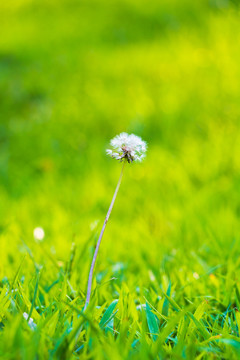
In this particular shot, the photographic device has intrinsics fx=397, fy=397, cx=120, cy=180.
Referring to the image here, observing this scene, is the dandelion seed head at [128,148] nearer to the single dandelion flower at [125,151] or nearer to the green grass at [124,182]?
the single dandelion flower at [125,151]

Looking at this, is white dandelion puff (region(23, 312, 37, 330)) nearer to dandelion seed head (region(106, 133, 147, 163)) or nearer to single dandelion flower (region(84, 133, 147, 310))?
single dandelion flower (region(84, 133, 147, 310))

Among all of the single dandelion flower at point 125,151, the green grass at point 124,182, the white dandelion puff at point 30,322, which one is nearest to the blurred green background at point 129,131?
the green grass at point 124,182

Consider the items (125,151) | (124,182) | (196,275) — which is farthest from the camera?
(124,182)

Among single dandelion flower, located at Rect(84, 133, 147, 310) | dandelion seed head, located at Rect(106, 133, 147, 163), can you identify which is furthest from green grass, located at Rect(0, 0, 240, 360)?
dandelion seed head, located at Rect(106, 133, 147, 163)

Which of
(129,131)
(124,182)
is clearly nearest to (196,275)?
(124,182)

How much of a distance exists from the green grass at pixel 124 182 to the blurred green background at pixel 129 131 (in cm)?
1

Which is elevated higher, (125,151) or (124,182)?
(124,182)

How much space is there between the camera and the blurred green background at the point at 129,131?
7.63ft

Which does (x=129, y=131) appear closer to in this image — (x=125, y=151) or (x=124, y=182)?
(x=124, y=182)

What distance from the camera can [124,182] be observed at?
340cm

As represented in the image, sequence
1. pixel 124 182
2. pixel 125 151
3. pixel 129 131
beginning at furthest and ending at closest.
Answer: pixel 129 131, pixel 124 182, pixel 125 151

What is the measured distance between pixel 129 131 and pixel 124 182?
613mm

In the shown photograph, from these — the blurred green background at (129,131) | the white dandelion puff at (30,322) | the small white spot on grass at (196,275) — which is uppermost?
the blurred green background at (129,131)

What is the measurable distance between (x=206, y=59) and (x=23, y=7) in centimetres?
448
